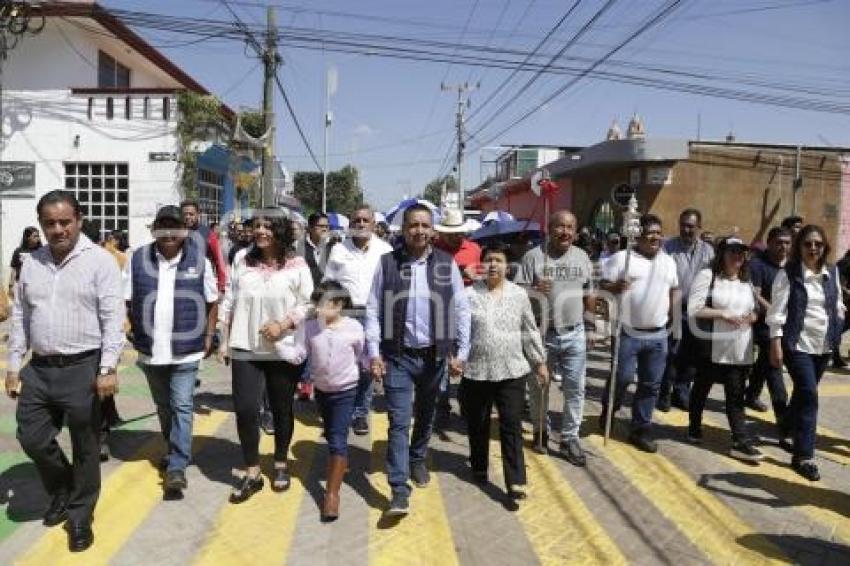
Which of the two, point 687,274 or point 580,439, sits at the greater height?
point 687,274

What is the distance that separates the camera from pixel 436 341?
4.75 m

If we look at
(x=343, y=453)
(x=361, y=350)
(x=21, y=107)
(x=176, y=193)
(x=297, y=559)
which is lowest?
(x=297, y=559)

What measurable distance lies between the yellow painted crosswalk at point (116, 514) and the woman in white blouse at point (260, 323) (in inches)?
23.8

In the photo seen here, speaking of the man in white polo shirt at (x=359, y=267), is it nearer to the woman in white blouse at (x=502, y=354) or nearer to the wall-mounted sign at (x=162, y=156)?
the woman in white blouse at (x=502, y=354)

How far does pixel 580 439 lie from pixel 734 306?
5.56ft

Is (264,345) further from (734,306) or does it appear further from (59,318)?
(734,306)

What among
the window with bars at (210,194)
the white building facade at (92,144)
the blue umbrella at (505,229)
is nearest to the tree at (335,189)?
the window with bars at (210,194)

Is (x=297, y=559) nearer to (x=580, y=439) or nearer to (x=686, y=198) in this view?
(x=580, y=439)

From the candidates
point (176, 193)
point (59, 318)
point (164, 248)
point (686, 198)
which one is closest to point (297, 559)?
point (59, 318)

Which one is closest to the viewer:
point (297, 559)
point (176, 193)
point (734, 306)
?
point (297, 559)

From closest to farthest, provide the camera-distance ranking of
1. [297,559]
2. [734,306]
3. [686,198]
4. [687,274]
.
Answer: [297,559], [734,306], [687,274], [686,198]

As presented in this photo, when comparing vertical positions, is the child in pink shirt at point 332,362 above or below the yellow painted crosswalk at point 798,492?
above

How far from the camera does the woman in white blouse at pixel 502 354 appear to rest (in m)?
4.86

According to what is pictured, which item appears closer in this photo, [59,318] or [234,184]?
[59,318]
